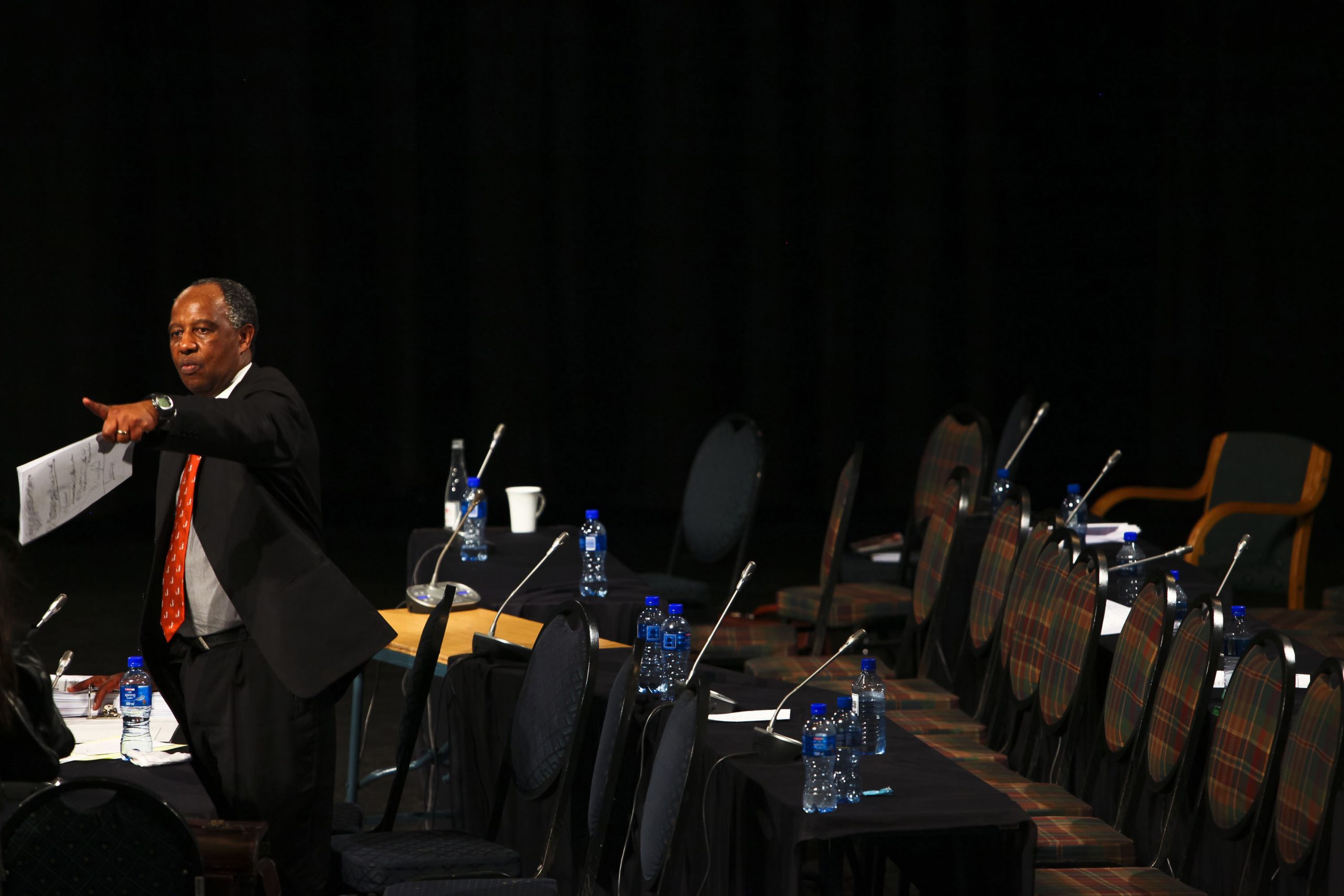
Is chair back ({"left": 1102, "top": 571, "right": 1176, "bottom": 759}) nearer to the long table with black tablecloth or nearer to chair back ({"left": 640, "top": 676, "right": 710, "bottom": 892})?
the long table with black tablecloth

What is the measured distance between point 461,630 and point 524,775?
99cm

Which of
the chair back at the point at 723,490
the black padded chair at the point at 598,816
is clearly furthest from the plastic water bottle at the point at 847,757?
the chair back at the point at 723,490

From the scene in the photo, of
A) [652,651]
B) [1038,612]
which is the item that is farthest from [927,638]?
[652,651]

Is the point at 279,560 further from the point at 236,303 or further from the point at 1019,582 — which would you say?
the point at 1019,582

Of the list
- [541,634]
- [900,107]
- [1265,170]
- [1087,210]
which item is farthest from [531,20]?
[541,634]

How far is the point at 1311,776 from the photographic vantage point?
244 centimetres

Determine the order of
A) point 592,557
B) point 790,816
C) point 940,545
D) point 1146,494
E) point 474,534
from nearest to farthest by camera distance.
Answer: point 790,816
point 940,545
point 592,557
point 474,534
point 1146,494

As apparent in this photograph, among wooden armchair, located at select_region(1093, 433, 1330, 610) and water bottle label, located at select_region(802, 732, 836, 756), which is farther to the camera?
wooden armchair, located at select_region(1093, 433, 1330, 610)

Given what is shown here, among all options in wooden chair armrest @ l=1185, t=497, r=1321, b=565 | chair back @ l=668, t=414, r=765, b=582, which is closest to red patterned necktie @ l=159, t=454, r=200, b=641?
chair back @ l=668, t=414, r=765, b=582

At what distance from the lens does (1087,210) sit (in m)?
8.38

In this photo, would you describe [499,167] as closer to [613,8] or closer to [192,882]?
[613,8]

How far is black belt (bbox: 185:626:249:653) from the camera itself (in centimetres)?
273

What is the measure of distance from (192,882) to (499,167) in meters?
6.31

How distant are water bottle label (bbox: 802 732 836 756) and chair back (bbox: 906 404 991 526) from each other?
2.55 meters
